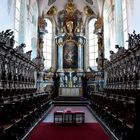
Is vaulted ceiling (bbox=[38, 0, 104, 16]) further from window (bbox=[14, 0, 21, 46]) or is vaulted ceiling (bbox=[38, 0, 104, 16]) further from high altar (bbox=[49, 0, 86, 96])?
window (bbox=[14, 0, 21, 46])

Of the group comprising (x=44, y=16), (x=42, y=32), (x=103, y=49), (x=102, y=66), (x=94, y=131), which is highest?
(x=44, y=16)

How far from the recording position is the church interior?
12406 mm

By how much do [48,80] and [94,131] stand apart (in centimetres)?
1700

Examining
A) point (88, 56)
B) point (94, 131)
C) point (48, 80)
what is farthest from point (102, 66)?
point (94, 131)

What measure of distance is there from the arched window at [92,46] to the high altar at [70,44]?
3.56 feet

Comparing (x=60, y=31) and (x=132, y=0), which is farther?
(x=60, y=31)

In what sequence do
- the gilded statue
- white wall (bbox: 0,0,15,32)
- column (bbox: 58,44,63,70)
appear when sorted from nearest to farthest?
white wall (bbox: 0,0,15,32), column (bbox: 58,44,63,70), the gilded statue

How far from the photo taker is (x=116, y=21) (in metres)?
17.9

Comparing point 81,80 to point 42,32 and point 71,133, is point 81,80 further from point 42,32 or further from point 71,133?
point 71,133

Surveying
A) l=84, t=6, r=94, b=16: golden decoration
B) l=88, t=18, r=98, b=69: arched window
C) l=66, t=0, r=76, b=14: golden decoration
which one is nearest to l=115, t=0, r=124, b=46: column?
l=88, t=18, r=98, b=69: arched window

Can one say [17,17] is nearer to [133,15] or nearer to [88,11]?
[133,15]

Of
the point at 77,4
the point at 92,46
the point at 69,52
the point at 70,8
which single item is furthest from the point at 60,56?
the point at 77,4

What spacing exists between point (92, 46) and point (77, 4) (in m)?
5.31

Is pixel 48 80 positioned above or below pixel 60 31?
below
